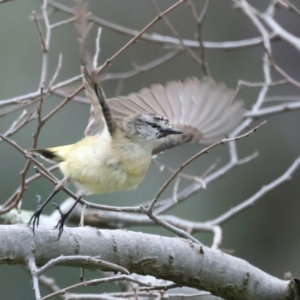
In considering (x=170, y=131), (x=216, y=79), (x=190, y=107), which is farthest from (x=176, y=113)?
(x=216, y=79)

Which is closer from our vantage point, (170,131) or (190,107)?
(170,131)

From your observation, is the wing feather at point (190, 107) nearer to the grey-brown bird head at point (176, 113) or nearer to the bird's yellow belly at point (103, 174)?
the grey-brown bird head at point (176, 113)

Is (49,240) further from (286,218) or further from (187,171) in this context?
(286,218)

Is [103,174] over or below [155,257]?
over

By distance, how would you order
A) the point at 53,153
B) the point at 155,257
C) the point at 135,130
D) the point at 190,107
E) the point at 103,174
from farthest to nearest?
the point at 190,107, the point at 53,153, the point at 135,130, the point at 103,174, the point at 155,257

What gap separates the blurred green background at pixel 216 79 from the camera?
231 inches

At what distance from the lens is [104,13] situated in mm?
6941

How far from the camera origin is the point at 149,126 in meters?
2.87

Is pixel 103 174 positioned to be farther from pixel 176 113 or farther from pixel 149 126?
pixel 176 113

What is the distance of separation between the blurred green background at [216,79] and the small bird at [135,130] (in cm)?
222

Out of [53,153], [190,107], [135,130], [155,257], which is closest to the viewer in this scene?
[155,257]

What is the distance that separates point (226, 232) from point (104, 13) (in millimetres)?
2689

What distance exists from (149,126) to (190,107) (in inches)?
15.0

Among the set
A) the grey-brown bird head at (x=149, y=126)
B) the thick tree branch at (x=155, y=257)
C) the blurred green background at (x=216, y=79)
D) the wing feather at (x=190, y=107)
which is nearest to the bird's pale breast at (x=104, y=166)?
the grey-brown bird head at (x=149, y=126)
